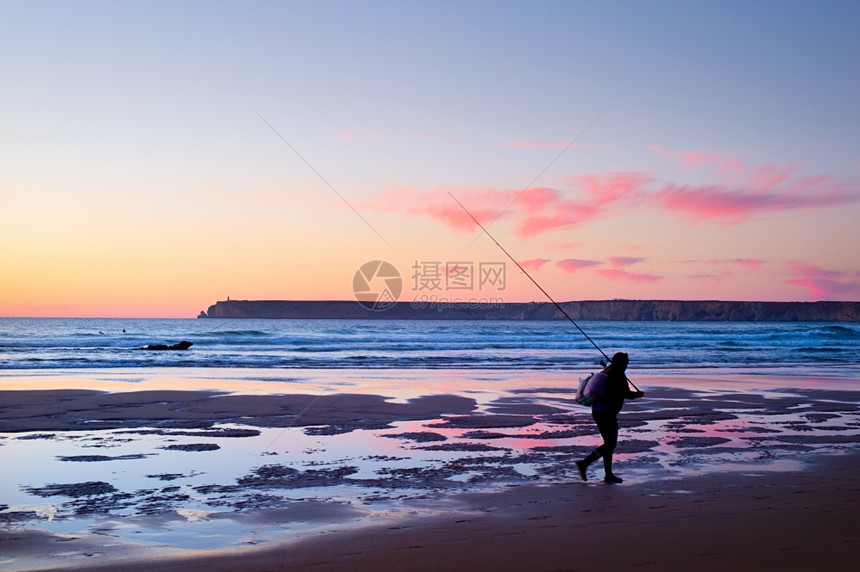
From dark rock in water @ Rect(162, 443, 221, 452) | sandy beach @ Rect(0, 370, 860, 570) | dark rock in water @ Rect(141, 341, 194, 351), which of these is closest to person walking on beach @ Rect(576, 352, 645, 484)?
sandy beach @ Rect(0, 370, 860, 570)

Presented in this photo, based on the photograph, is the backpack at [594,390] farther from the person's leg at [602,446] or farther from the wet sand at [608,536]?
the wet sand at [608,536]

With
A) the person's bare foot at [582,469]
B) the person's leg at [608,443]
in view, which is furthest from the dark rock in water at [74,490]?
the person's leg at [608,443]

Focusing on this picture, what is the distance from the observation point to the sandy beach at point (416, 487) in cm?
480

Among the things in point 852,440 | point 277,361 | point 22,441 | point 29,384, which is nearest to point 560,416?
point 852,440

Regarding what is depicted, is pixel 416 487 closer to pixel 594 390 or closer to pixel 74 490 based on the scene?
pixel 594 390

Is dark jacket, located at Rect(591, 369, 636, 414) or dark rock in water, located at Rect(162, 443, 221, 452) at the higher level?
dark jacket, located at Rect(591, 369, 636, 414)

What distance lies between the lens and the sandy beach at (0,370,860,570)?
4.80 metres

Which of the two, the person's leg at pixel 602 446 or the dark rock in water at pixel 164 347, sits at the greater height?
the person's leg at pixel 602 446

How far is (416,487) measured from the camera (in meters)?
6.78

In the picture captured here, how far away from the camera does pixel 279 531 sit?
528 centimetres

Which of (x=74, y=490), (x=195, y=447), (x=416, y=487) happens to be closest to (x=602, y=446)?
(x=416, y=487)

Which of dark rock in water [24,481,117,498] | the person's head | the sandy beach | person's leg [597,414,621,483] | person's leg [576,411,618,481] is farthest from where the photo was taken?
the person's head

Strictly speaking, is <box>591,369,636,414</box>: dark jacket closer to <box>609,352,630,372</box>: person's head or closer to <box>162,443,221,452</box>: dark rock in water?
<box>609,352,630,372</box>: person's head

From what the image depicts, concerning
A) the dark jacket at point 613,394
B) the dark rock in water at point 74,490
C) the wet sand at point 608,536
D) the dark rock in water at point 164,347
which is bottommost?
the dark rock in water at point 164,347
